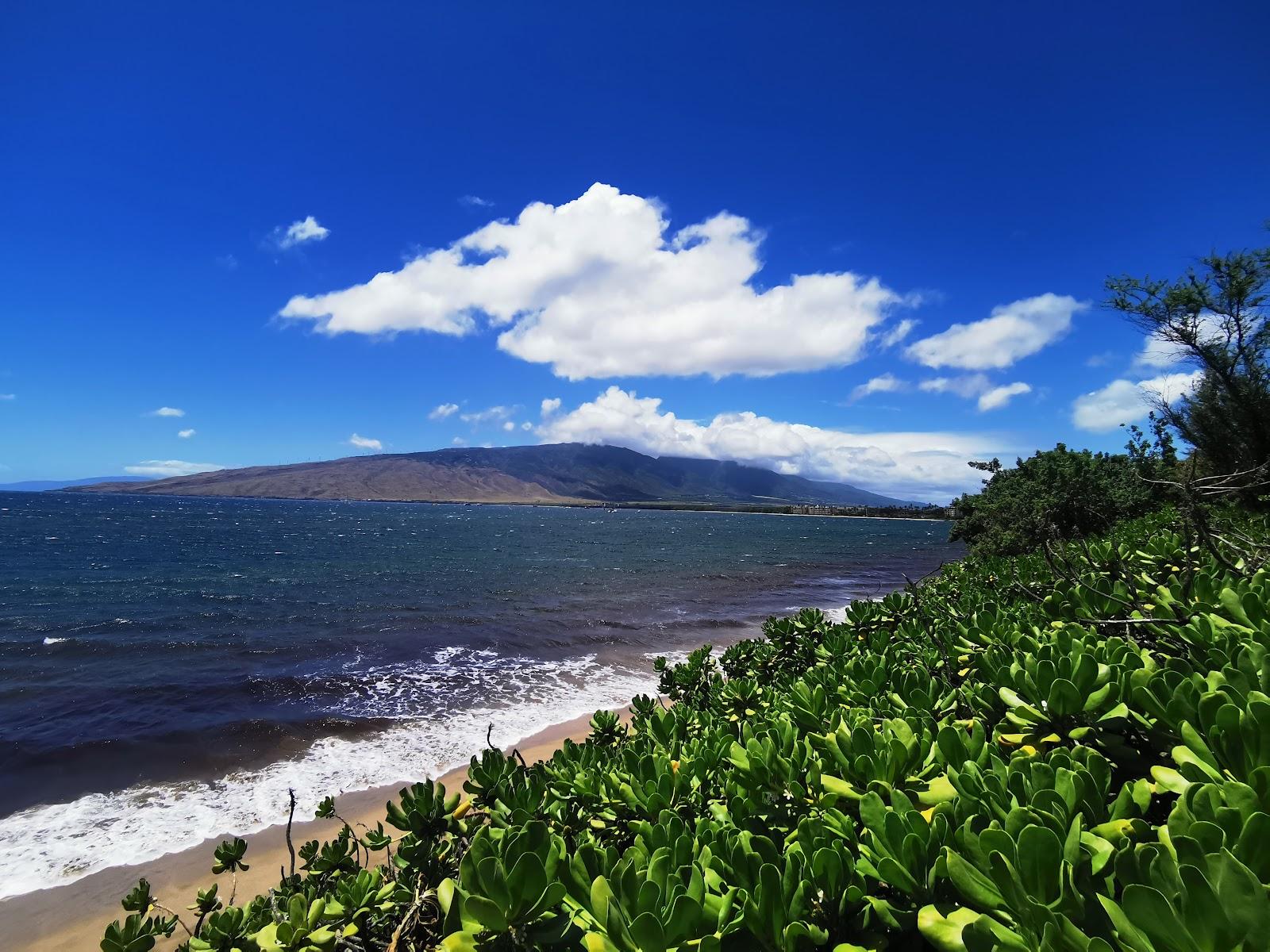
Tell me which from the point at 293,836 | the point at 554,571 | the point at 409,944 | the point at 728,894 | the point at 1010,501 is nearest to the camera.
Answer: the point at 728,894

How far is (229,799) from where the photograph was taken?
28.0 feet

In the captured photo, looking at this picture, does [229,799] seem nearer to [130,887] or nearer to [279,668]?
[130,887]

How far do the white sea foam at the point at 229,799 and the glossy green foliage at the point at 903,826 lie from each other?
6132 millimetres

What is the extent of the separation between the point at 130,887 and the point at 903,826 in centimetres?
897

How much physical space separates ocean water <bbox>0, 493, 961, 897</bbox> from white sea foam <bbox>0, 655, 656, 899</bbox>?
0.04 meters

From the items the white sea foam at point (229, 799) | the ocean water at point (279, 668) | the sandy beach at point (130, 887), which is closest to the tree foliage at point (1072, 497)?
the ocean water at point (279, 668)

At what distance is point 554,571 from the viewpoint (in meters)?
35.7

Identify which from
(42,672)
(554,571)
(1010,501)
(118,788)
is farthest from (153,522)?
(1010,501)

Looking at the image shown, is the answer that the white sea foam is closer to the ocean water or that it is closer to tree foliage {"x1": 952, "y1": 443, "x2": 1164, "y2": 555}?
the ocean water

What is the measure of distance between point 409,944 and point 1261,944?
235 centimetres

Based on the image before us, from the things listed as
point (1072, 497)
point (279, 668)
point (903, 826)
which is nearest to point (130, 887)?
point (903, 826)

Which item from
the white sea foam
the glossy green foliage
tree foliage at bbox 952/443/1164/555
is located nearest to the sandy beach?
the white sea foam

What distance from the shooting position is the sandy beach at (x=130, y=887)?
227 inches

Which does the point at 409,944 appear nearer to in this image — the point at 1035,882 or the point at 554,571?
the point at 1035,882
